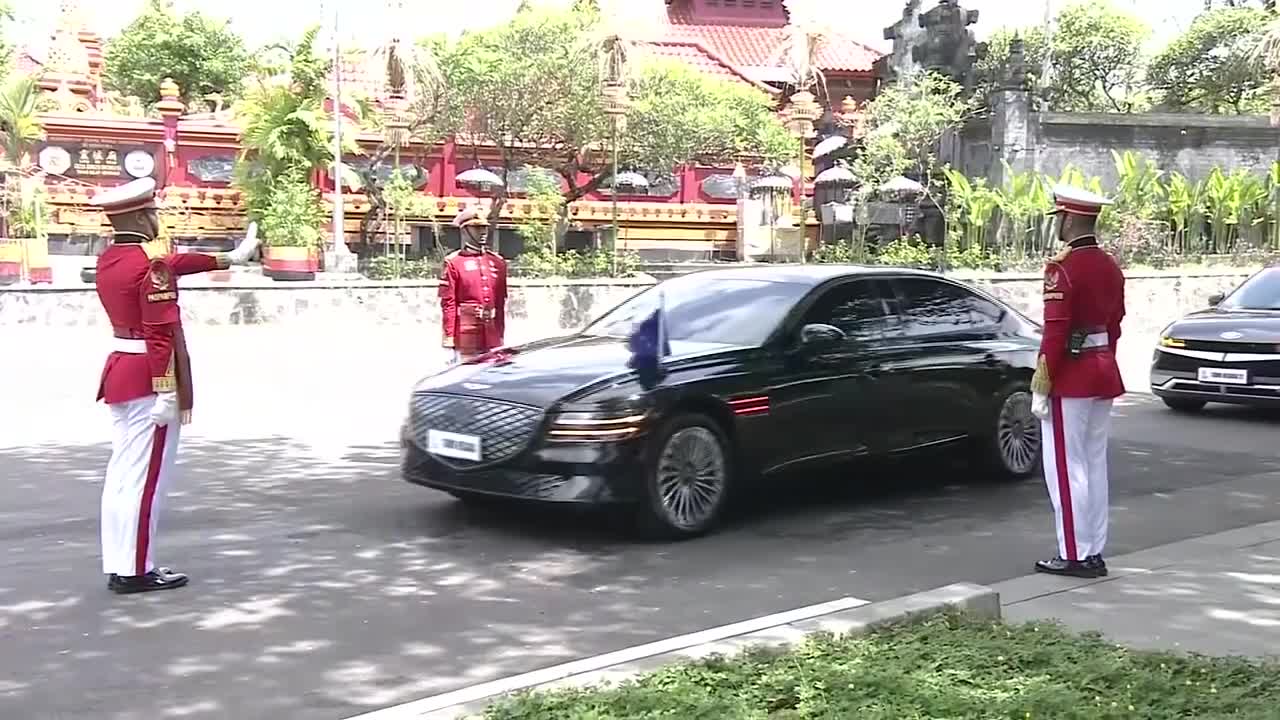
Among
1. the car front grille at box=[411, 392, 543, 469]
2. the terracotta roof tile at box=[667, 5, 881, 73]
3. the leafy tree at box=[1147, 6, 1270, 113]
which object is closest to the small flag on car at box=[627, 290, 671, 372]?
the car front grille at box=[411, 392, 543, 469]

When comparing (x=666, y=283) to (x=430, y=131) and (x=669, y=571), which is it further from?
(x=430, y=131)

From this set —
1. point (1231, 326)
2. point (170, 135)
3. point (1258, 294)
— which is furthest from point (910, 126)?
point (170, 135)

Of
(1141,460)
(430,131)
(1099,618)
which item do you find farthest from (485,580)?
(430,131)

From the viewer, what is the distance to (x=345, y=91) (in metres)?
27.2

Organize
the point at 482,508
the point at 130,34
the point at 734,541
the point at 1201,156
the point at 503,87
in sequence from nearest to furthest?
1. the point at 734,541
2. the point at 482,508
3. the point at 503,87
4. the point at 1201,156
5. the point at 130,34

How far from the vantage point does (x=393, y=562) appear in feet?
21.5

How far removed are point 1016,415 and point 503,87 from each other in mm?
19000

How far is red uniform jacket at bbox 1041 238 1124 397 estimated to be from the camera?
6184mm

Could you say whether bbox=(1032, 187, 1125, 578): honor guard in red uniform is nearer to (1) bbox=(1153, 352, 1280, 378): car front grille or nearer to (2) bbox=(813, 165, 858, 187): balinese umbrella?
(1) bbox=(1153, 352, 1280, 378): car front grille

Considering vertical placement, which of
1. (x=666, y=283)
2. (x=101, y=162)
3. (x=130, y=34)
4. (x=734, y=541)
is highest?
(x=130, y=34)

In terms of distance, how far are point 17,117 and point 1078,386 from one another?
23218 millimetres

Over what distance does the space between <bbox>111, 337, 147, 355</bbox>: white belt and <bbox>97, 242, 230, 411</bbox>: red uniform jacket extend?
0.5 inches

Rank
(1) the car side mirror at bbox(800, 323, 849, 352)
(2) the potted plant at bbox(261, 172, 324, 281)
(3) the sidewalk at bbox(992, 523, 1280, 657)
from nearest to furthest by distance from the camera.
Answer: (3) the sidewalk at bbox(992, 523, 1280, 657), (1) the car side mirror at bbox(800, 323, 849, 352), (2) the potted plant at bbox(261, 172, 324, 281)

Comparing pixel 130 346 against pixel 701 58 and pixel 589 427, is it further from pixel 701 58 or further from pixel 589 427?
pixel 701 58
